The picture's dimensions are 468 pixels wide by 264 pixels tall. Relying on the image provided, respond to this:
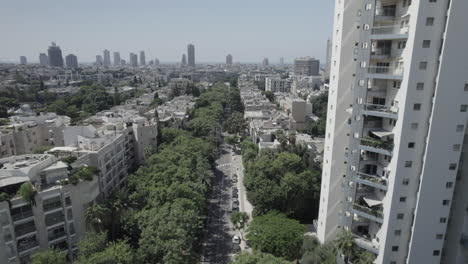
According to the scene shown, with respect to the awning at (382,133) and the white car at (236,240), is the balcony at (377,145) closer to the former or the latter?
the awning at (382,133)

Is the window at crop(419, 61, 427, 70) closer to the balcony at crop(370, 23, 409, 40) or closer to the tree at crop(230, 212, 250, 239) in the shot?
the balcony at crop(370, 23, 409, 40)

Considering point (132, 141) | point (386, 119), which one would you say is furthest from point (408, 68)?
point (132, 141)

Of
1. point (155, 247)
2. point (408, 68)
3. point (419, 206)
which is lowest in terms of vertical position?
point (155, 247)

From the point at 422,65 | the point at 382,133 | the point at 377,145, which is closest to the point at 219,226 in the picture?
the point at 377,145

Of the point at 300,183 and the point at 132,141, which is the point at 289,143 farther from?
the point at 132,141

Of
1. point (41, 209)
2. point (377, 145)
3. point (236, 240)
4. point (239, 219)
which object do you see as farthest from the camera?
point (239, 219)

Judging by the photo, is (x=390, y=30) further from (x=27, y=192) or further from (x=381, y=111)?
(x=27, y=192)
